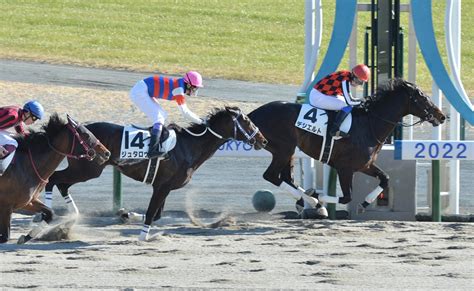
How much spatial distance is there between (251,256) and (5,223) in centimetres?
248

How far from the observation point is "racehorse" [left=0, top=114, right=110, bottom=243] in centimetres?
1188

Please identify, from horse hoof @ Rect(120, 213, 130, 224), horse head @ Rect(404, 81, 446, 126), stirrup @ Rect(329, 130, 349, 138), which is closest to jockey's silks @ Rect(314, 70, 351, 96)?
stirrup @ Rect(329, 130, 349, 138)

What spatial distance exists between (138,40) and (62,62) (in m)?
4.15

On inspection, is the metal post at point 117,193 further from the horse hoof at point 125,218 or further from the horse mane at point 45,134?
the horse mane at point 45,134

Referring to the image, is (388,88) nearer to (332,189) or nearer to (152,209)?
(332,189)

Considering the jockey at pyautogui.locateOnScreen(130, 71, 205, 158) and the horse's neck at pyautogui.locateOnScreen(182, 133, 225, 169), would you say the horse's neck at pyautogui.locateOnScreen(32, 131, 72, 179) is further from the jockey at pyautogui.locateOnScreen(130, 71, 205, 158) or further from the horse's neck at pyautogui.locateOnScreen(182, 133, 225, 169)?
the horse's neck at pyautogui.locateOnScreen(182, 133, 225, 169)

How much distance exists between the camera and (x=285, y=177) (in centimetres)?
1459

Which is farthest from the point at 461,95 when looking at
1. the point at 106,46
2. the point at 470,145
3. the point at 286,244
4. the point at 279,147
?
the point at 106,46

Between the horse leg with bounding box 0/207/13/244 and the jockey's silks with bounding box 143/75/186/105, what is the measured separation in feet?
7.23

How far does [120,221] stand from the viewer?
46.2 feet

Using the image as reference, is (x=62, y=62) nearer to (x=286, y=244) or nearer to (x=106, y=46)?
(x=106, y=46)

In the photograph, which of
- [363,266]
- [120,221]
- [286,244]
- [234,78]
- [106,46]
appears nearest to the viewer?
[363,266]

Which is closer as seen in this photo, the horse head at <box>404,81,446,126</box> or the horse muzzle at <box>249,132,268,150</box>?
the horse muzzle at <box>249,132,268,150</box>

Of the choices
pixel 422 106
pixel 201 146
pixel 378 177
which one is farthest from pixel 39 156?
pixel 422 106
